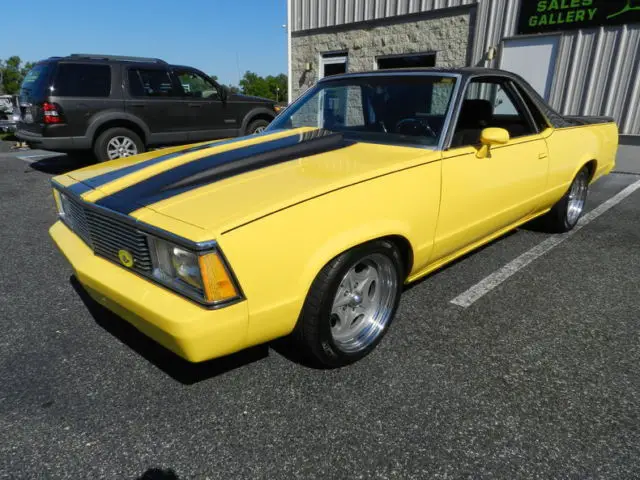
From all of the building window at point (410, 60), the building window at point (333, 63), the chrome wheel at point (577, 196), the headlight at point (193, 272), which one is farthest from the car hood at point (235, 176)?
the building window at point (333, 63)

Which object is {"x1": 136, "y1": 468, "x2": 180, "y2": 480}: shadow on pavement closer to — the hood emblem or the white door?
the hood emblem

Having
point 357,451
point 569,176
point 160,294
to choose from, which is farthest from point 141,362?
point 569,176

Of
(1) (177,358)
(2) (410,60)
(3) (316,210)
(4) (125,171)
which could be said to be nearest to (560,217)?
(3) (316,210)

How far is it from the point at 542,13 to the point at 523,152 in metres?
6.08

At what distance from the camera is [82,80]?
677cm

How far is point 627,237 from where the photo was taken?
164 inches

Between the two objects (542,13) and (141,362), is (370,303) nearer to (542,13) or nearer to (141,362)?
(141,362)

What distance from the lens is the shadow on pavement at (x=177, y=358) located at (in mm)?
2203

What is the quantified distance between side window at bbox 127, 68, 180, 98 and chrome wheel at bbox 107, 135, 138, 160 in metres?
0.77

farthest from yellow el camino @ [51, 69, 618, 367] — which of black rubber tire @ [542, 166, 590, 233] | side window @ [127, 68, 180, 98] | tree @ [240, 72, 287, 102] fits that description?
tree @ [240, 72, 287, 102]

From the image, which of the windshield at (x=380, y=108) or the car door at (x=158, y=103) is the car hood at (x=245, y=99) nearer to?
the car door at (x=158, y=103)

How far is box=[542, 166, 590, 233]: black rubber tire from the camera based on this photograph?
4000 mm

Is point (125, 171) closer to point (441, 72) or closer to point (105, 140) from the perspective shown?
point (441, 72)

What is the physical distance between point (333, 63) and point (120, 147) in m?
6.09
